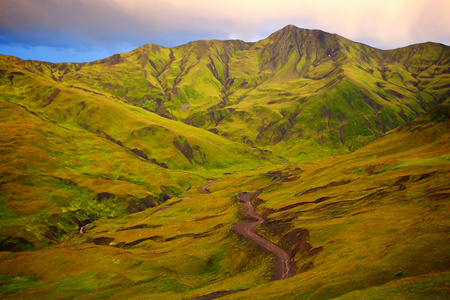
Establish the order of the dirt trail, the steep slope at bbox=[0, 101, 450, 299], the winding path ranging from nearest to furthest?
the steep slope at bbox=[0, 101, 450, 299] → the dirt trail → the winding path

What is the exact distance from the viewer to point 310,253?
60062mm

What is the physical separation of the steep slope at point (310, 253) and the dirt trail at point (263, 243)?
1.87 meters

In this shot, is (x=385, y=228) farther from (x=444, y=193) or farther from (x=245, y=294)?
(x=245, y=294)

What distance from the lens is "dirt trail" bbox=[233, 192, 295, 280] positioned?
58706mm

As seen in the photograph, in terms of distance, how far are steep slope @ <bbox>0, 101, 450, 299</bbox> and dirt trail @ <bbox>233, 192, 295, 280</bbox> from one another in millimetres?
1875

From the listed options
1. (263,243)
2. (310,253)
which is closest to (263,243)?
(263,243)

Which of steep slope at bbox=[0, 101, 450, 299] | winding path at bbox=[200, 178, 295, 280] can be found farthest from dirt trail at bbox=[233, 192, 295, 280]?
steep slope at bbox=[0, 101, 450, 299]

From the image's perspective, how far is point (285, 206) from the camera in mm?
102875

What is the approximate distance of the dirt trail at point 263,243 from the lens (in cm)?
5871

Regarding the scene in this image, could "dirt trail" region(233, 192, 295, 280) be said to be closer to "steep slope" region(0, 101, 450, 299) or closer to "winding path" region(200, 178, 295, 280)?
"winding path" region(200, 178, 295, 280)

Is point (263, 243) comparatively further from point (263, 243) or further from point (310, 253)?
point (310, 253)

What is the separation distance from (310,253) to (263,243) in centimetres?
1861

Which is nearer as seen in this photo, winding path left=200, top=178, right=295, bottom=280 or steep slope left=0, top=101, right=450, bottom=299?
steep slope left=0, top=101, right=450, bottom=299

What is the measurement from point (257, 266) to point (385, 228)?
2889 centimetres
